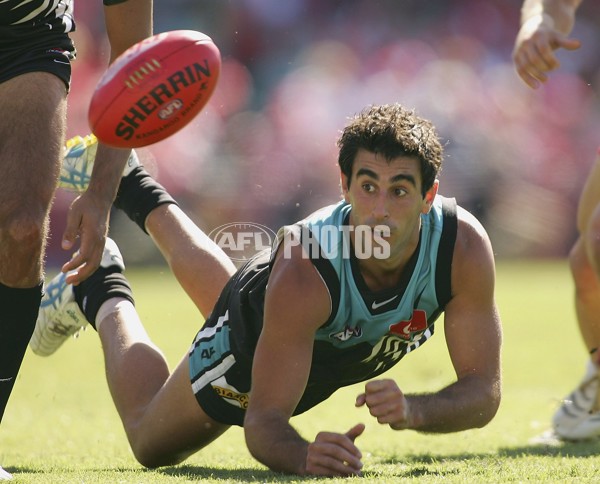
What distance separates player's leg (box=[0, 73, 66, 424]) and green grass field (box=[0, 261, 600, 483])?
0.50 meters

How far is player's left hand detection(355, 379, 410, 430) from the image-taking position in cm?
307

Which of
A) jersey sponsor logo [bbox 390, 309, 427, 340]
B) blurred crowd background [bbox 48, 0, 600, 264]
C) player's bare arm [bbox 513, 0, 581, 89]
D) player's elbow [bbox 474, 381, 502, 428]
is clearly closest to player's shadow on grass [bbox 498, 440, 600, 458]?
player's elbow [bbox 474, 381, 502, 428]

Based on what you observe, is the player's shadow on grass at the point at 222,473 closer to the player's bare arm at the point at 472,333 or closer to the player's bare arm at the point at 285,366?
the player's bare arm at the point at 285,366

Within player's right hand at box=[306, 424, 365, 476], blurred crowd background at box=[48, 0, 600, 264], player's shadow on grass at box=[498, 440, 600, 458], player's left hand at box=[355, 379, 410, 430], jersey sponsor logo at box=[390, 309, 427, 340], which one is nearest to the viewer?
player's left hand at box=[355, 379, 410, 430]

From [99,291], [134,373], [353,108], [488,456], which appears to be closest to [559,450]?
[488,456]

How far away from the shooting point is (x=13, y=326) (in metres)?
3.43

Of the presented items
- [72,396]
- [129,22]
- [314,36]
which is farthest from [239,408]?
[314,36]

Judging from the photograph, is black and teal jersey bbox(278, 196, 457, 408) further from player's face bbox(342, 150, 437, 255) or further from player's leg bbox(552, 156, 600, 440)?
player's leg bbox(552, 156, 600, 440)

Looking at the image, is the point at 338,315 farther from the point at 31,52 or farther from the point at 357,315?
the point at 31,52

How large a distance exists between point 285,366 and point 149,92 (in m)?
0.98

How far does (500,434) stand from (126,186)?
2059 millimetres

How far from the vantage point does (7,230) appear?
3246 millimetres

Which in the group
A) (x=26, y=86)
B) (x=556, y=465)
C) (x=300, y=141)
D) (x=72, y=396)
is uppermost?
(x=26, y=86)

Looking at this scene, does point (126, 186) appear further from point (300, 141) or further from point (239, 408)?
point (300, 141)
